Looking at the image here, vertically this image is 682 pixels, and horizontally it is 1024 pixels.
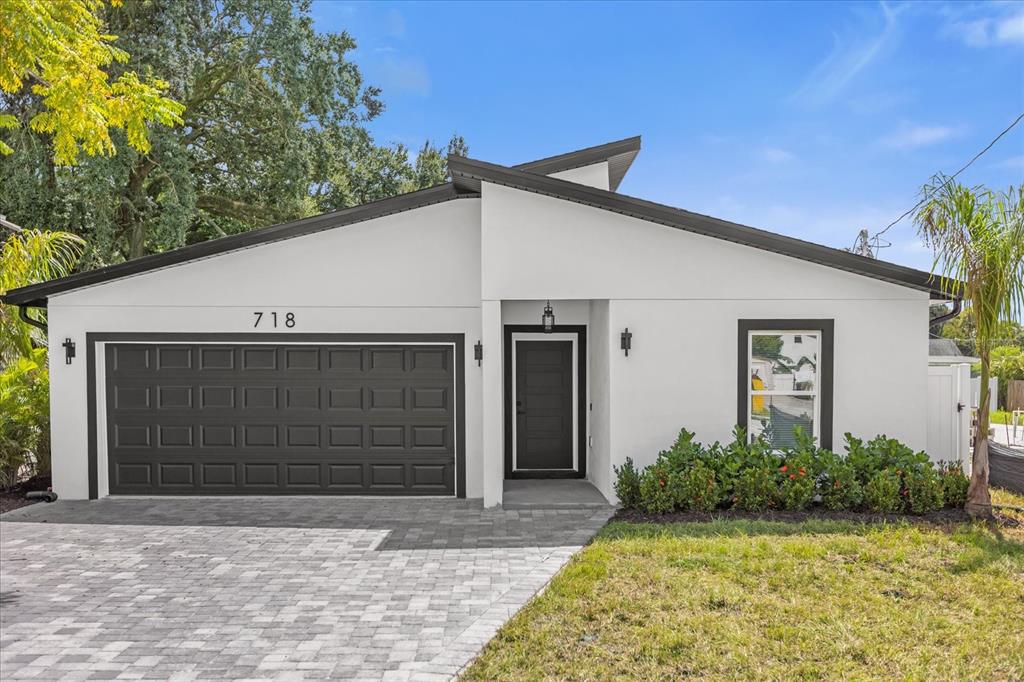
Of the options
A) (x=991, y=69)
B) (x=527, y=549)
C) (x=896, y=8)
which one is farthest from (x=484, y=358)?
(x=991, y=69)

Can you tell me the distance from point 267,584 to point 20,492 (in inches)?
235

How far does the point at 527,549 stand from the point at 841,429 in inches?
181

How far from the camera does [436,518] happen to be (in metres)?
7.99

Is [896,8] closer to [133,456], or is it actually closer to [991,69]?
[991,69]

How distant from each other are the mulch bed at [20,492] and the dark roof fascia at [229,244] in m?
2.66

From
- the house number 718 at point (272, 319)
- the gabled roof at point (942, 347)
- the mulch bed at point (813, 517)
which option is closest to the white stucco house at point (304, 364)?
the house number 718 at point (272, 319)

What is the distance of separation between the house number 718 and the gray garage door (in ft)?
1.03

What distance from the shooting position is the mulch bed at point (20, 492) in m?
8.69

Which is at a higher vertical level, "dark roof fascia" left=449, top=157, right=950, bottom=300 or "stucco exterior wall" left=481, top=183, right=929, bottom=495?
"dark roof fascia" left=449, top=157, right=950, bottom=300

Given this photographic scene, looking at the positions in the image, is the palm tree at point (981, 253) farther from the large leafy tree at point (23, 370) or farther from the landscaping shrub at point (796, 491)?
the large leafy tree at point (23, 370)

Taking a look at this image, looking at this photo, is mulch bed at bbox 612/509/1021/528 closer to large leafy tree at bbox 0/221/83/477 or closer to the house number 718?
the house number 718

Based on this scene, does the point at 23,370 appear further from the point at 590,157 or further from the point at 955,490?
the point at 955,490

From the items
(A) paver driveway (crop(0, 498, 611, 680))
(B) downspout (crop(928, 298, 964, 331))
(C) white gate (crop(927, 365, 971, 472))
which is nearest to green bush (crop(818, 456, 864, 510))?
(C) white gate (crop(927, 365, 971, 472))

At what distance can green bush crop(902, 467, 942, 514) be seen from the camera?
25.1 ft
